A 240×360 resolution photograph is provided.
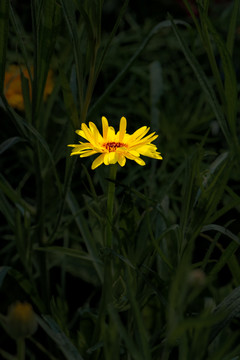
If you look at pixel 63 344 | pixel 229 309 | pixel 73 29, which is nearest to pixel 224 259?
pixel 229 309

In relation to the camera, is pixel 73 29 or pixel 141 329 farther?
pixel 73 29

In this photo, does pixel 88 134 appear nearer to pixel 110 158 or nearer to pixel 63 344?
pixel 110 158

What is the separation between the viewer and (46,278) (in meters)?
0.59

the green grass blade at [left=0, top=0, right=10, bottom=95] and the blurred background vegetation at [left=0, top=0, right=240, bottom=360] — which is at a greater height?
the green grass blade at [left=0, top=0, right=10, bottom=95]

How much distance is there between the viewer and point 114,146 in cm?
45

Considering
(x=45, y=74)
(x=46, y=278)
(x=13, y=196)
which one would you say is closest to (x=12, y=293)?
(x=46, y=278)

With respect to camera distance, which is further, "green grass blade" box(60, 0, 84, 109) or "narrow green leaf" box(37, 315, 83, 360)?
"green grass blade" box(60, 0, 84, 109)

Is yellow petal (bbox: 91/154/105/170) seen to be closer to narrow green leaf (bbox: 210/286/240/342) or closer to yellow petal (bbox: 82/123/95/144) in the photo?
yellow petal (bbox: 82/123/95/144)

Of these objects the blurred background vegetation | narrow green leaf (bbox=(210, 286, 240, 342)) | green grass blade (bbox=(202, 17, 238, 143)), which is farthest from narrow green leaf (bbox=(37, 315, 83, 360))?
green grass blade (bbox=(202, 17, 238, 143))

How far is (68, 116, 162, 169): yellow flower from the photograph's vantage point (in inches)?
15.9

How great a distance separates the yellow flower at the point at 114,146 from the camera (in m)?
0.40

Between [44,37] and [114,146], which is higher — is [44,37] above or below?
above

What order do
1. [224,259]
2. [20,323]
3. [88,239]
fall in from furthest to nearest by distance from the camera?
[88,239], [224,259], [20,323]

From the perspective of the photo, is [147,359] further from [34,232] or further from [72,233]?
[72,233]
